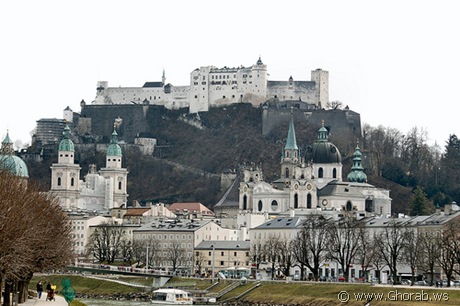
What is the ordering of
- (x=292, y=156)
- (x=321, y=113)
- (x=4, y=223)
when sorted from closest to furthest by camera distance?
(x=4, y=223), (x=292, y=156), (x=321, y=113)

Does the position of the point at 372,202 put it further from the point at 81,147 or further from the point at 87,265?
the point at 81,147

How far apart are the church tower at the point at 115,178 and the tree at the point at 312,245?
2325 inches

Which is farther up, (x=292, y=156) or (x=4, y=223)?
(x=292, y=156)

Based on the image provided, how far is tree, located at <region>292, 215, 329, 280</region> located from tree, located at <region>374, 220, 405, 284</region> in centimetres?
418

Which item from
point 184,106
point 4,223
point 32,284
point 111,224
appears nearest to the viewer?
point 4,223

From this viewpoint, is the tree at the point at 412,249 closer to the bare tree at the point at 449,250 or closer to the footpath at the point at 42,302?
the bare tree at the point at 449,250

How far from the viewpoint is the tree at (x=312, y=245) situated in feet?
327

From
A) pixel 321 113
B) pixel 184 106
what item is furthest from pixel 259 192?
Answer: pixel 184 106

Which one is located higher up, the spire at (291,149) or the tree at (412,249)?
the spire at (291,149)

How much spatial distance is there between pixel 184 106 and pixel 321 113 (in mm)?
24523

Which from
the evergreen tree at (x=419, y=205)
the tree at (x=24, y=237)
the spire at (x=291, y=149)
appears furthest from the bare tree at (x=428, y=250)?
the spire at (x=291, y=149)

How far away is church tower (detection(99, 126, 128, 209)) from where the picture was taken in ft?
558

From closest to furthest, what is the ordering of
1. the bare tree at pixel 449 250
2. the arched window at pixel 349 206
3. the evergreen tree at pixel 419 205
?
the bare tree at pixel 449 250 < the evergreen tree at pixel 419 205 < the arched window at pixel 349 206

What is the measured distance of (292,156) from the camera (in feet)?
513
